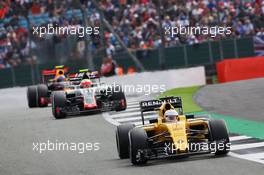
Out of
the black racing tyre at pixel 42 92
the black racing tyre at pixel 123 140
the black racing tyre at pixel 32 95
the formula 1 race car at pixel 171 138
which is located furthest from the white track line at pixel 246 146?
the black racing tyre at pixel 32 95

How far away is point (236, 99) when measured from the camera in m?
23.6

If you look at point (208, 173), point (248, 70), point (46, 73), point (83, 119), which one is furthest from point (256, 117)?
point (248, 70)

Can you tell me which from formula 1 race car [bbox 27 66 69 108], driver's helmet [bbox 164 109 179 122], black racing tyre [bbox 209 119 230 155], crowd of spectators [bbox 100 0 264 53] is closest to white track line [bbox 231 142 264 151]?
black racing tyre [bbox 209 119 230 155]

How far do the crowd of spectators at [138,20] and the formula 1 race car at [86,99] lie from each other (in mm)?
9150

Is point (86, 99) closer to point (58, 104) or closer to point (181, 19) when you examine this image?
point (58, 104)

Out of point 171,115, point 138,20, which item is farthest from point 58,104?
point 138,20

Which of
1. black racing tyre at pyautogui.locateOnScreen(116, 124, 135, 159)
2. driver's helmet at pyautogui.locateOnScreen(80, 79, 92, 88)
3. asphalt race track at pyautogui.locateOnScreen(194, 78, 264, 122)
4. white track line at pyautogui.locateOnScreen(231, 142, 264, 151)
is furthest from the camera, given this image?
driver's helmet at pyautogui.locateOnScreen(80, 79, 92, 88)

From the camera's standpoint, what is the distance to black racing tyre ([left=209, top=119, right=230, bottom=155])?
38.7 feet

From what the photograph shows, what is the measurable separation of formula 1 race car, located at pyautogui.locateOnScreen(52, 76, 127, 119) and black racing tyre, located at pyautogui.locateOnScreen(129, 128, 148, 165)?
33.8 feet

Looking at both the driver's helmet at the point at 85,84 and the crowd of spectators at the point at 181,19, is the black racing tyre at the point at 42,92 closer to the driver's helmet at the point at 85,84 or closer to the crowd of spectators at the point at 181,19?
the driver's helmet at the point at 85,84

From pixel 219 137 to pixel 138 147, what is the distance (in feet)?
3.88

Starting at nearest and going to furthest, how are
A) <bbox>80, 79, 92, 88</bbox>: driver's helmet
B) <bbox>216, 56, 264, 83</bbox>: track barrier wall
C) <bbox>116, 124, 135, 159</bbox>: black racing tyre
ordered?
1. <bbox>116, 124, 135, 159</bbox>: black racing tyre
2. <bbox>80, 79, 92, 88</bbox>: driver's helmet
3. <bbox>216, 56, 264, 83</bbox>: track barrier wall

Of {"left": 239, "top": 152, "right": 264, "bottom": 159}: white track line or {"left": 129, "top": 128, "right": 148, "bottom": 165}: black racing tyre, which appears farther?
{"left": 239, "top": 152, "right": 264, "bottom": 159}: white track line

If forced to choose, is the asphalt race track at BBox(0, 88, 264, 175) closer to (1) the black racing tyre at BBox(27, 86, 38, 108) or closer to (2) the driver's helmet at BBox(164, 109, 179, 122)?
(2) the driver's helmet at BBox(164, 109, 179, 122)
